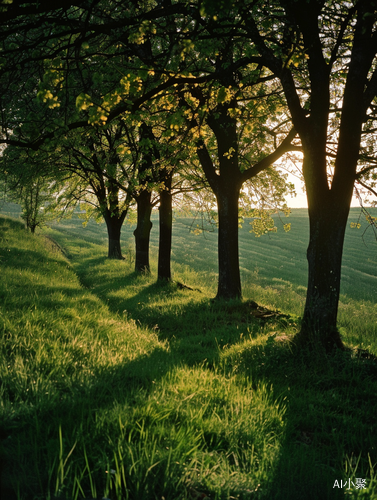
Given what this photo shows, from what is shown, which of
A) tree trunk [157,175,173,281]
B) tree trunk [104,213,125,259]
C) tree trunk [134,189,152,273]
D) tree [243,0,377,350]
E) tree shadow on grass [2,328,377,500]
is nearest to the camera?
tree shadow on grass [2,328,377,500]

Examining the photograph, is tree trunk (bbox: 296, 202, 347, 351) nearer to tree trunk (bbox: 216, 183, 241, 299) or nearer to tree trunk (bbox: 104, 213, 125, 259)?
tree trunk (bbox: 216, 183, 241, 299)

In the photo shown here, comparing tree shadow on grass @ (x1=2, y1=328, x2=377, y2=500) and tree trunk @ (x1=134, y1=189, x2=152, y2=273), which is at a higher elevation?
tree trunk @ (x1=134, y1=189, x2=152, y2=273)

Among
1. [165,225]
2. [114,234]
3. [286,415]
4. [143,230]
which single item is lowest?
[286,415]

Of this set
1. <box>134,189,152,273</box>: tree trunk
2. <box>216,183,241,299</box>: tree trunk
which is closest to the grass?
<box>216,183,241,299</box>: tree trunk

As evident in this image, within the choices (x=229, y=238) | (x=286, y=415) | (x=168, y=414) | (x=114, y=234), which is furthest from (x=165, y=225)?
(x=168, y=414)

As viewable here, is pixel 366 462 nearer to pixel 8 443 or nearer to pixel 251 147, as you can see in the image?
pixel 8 443

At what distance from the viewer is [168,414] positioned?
118 inches

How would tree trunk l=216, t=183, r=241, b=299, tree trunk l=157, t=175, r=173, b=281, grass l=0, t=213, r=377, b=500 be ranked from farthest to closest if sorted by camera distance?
tree trunk l=157, t=175, r=173, b=281, tree trunk l=216, t=183, r=241, b=299, grass l=0, t=213, r=377, b=500

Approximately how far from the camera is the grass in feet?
7.32

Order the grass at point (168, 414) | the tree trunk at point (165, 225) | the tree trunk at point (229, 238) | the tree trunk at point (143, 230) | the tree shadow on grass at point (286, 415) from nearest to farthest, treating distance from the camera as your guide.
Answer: the grass at point (168, 414) < the tree shadow on grass at point (286, 415) < the tree trunk at point (229, 238) < the tree trunk at point (165, 225) < the tree trunk at point (143, 230)

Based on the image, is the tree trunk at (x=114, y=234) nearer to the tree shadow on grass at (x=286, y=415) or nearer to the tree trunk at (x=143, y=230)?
the tree trunk at (x=143, y=230)

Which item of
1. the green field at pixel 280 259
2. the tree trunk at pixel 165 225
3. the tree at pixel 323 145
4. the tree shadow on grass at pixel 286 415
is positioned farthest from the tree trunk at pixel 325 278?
the green field at pixel 280 259

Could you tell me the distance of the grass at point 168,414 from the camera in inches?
87.8

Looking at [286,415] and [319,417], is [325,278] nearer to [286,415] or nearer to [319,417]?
[319,417]
